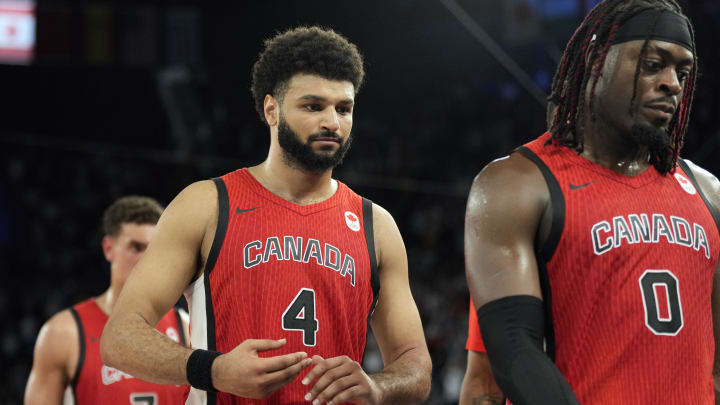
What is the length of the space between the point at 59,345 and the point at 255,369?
7.18ft

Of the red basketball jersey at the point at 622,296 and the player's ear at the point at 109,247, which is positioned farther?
the player's ear at the point at 109,247

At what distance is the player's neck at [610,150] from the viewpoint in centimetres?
230

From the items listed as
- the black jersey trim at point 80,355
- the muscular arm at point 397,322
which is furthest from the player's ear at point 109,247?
the muscular arm at point 397,322

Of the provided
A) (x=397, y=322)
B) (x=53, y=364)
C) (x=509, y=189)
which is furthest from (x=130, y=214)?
(x=509, y=189)

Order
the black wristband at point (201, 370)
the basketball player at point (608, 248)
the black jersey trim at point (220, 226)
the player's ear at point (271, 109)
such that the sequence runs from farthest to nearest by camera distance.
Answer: the player's ear at point (271, 109) → the black jersey trim at point (220, 226) → the black wristband at point (201, 370) → the basketball player at point (608, 248)

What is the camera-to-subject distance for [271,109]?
3.12 meters

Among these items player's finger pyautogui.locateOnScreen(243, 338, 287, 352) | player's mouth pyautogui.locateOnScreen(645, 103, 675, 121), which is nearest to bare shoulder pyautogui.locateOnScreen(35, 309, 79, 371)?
player's finger pyautogui.locateOnScreen(243, 338, 287, 352)

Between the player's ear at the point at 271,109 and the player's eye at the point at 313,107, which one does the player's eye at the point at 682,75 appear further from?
the player's ear at the point at 271,109

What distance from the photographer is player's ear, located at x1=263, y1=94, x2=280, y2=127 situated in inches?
121

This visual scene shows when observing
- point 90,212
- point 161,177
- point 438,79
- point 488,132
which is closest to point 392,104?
point 438,79

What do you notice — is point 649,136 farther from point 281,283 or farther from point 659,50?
point 281,283

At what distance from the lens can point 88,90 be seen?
18.3 m

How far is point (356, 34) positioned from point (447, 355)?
25.8ft

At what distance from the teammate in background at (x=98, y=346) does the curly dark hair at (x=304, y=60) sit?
1.43 meters
